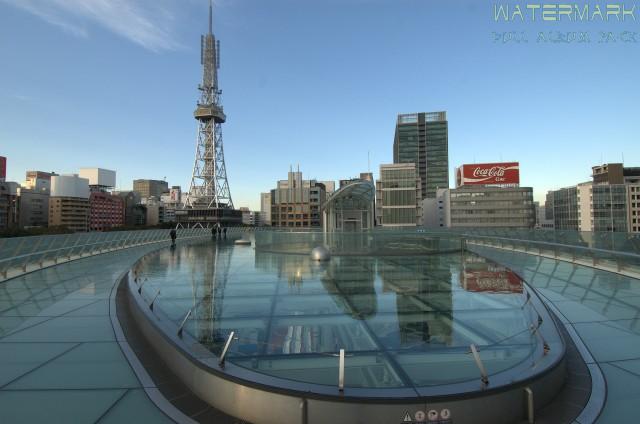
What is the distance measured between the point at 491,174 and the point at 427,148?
173 ft

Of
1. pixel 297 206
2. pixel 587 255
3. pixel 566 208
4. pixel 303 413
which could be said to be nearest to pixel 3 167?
pixel 297 206

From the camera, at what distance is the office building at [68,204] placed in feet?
444

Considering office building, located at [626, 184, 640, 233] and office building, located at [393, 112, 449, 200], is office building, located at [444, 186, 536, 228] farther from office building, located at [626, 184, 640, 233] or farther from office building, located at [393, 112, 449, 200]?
office building, located at [393, 112, 449, 200]

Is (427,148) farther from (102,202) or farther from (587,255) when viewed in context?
(587,255)

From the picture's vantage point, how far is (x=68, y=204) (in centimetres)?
13675

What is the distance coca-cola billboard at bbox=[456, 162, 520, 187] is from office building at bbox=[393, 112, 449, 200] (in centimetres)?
4723

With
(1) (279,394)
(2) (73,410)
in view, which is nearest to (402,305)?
(1) (279,394)

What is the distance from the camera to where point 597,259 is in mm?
12469

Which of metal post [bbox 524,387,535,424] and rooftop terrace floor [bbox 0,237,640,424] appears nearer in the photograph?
metal post [bbox 524,387,535,424]

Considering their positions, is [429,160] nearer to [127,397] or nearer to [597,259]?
[597,259]

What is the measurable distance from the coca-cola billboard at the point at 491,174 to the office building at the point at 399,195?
14.3 metres

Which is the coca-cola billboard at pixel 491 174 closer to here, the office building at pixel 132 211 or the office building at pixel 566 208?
the office building at pixel 566 208

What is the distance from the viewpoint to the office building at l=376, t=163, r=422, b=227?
9975cm

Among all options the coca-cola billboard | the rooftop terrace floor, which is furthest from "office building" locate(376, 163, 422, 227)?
the rooftop terrace floor
